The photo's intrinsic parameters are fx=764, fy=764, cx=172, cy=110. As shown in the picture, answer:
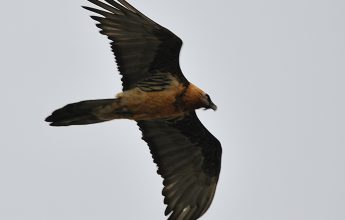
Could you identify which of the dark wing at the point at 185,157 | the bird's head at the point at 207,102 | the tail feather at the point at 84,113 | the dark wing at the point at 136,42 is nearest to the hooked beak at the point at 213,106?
the bird's head at the point at 207,102

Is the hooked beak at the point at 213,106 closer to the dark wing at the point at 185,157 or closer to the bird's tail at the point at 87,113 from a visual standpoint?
the dark wing at the point at 185,157

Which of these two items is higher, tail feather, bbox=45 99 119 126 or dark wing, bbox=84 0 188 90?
dark wing, bbox=84 0 188 90

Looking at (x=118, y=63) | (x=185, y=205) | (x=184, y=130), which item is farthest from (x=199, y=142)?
(x=118, y=63)

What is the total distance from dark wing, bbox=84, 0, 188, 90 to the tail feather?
803 millimetres

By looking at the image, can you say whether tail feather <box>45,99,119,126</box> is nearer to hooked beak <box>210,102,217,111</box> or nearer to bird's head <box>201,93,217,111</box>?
bird's head <box>201,93,217,111</box>

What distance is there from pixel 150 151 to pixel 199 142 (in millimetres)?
1060

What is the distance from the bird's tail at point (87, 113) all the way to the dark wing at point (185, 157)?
1613mm

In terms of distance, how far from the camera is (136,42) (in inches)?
587

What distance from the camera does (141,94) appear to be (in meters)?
14.9

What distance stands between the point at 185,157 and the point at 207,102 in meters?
1.81

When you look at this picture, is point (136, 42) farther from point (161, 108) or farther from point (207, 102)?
point (207, 102)

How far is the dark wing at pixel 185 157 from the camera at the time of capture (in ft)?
52.0

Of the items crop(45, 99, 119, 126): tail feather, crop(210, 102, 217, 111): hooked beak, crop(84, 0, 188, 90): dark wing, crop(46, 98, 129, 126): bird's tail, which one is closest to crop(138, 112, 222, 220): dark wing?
crop(210, 102, 217, 111): hooked beak

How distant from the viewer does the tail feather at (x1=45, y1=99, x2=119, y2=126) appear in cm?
1401
